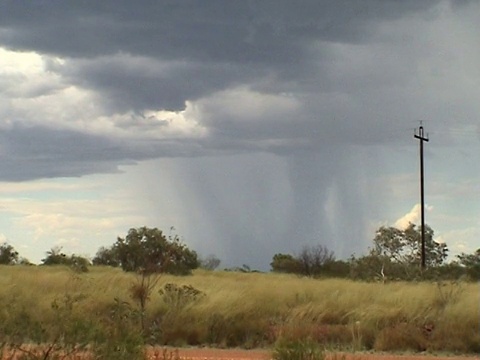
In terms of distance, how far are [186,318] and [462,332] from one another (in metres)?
7.58

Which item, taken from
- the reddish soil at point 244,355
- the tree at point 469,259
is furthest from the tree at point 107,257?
the reddish soil at point 244,355

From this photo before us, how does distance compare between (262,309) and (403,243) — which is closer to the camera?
(262,309)

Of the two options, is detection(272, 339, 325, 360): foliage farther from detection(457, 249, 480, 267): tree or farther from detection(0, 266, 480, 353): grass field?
detection(457, 249, 480, 267): tree

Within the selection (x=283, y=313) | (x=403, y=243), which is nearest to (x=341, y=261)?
(x=403, y=243)

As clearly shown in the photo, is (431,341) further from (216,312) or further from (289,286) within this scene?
(289,286)

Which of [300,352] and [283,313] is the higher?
[283,313]

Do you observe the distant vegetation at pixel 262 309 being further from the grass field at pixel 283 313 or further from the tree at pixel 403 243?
the tree at pixel 403 243

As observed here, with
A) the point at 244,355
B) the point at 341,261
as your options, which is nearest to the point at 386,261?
the point at 341,261

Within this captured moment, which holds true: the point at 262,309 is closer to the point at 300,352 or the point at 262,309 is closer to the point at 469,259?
the point at 300,352

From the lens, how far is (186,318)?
81.9 ft

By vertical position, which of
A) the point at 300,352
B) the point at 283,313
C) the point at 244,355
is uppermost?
the point at 283,313

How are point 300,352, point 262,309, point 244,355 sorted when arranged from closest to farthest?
point 300,352, point 244,355, point 262,309

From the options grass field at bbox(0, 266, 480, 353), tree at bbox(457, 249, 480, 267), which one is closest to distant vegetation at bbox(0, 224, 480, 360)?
grass field at bbox(0, 266, 480, 353)

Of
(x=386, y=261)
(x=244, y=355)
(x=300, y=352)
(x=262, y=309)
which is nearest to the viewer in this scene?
(x=300, y=352)
